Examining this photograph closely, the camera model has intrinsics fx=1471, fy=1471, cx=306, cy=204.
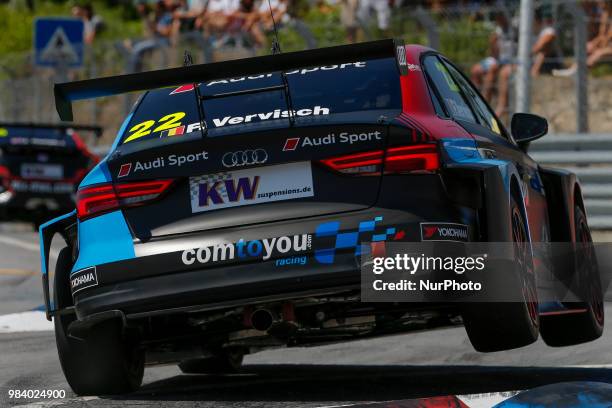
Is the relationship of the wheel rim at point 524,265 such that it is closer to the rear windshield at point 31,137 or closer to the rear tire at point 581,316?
the rear tire at point 581,316

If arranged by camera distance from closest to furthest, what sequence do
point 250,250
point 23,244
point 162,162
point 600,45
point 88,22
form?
point 250,250 < point 162,162 < point 600,45 < point 23,244 < point 88,22

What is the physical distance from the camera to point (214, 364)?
7508mm

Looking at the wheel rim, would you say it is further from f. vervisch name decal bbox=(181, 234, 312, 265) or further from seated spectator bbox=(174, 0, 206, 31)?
seated spectator bbox=(174, 0, 206, 31)

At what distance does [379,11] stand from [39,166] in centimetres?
443

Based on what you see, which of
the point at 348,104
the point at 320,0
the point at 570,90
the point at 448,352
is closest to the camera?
the point at 348,104

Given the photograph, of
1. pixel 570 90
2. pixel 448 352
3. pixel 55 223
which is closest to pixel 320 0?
pixel 570 90

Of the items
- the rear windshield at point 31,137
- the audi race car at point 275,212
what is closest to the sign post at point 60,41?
the rear windshield at point 31,137

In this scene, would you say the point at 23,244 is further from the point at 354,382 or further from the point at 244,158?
the point at 244,158

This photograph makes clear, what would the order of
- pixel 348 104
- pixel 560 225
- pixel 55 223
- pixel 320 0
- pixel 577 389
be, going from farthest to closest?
pixel 320 0 < pixel 560 225 < pixel 55 223 < pixel 348 104 < pixel 577 389

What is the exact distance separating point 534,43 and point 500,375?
28.4 feet

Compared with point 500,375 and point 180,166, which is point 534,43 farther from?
point 180,166

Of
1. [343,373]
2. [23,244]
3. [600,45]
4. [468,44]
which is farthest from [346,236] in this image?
[23,244]

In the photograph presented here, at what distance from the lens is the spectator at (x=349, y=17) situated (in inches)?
651

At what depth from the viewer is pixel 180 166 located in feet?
19.3
